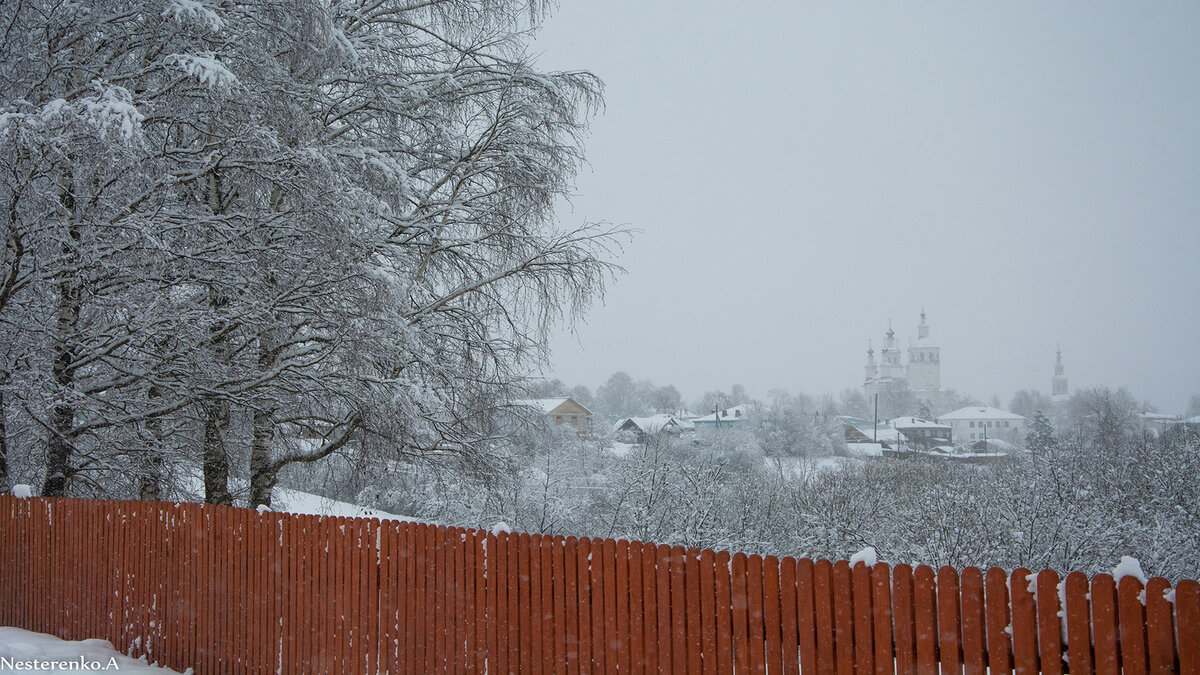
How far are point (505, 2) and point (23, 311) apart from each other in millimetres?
6204

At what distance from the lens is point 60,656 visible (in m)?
5.89

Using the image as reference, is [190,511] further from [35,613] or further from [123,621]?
[35,613]

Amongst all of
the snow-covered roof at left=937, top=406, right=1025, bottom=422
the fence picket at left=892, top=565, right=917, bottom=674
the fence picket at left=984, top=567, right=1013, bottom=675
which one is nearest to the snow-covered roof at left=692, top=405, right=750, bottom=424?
the snow-covered roof at left=937, top=406, right=1025, bottom=422

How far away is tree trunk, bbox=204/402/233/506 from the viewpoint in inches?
299

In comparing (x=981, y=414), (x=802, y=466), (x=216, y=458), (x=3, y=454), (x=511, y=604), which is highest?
A: (x=3, y=454)

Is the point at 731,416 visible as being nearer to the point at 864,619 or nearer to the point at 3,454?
the point at 3,454

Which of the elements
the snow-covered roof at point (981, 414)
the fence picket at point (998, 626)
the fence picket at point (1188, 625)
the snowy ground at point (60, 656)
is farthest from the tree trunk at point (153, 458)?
→ the snow-covered roof at point (981, 414)

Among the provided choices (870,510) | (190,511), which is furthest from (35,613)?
(870,510)

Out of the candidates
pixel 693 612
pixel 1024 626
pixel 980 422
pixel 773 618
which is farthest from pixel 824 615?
pixel 980 422

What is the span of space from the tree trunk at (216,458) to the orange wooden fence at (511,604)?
1290 millimetres

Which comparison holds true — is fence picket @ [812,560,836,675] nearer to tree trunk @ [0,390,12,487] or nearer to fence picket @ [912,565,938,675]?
fence picket @ [912,565,938,675]

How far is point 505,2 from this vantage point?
9.41 m

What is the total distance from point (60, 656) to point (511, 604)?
160 inches

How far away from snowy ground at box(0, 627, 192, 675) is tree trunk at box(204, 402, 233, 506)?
6.15 feet
